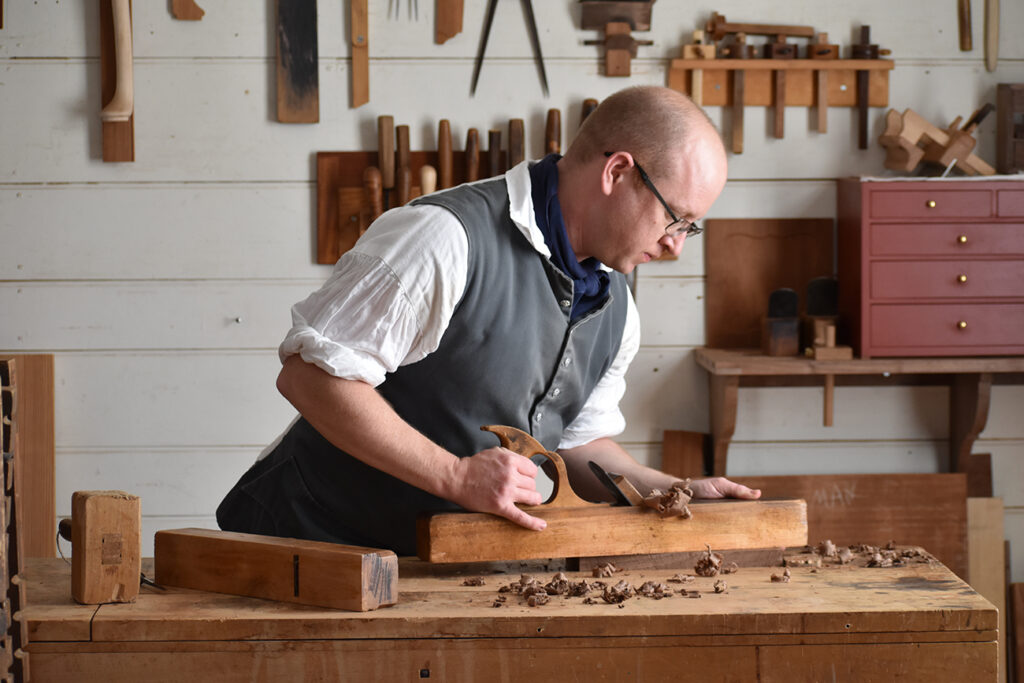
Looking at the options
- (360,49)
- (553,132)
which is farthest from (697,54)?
(360,49)

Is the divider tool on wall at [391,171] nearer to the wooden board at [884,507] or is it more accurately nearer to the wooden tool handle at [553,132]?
the wooden tool handle at [553,132]

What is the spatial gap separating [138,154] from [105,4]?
45cm

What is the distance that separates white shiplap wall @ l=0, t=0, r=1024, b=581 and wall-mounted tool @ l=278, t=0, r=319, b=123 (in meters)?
0.04

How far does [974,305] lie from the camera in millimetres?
2705

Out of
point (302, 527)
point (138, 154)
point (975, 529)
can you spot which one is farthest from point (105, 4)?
point (975, 529)

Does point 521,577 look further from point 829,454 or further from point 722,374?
point 829,454

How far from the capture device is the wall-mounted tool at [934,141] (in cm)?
278

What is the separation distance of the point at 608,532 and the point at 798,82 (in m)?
1.93

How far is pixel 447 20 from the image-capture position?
285cm

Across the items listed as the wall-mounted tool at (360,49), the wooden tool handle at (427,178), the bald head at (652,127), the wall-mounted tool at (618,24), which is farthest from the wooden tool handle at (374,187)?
the bald head at (652,127)

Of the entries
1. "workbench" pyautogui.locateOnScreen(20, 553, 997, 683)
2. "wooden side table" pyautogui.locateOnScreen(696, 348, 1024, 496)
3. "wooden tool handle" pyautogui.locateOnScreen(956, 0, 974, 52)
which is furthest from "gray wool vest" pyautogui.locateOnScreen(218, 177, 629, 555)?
"wooden tool handle" pyautogui.locateOnScreen(956, 0, 974, 52)

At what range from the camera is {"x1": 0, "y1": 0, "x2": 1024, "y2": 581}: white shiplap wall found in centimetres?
286

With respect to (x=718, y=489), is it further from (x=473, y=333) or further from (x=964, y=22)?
(x=964, y=22)

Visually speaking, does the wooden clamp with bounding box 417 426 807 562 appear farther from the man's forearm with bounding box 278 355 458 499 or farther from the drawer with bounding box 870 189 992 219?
the drawer with bounding box 870 189 992 219
